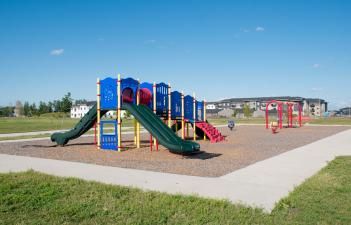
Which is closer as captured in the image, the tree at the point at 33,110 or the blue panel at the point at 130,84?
the blue panel at the point at 130,84

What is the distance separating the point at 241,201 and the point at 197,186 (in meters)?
1.45

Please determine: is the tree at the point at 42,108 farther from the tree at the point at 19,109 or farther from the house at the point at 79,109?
the tree at the point at 19,109

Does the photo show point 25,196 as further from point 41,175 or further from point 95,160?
point 95,160

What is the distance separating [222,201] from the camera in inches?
232

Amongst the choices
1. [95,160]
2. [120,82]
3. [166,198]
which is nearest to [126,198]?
[166,198]

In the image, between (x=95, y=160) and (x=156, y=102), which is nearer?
(x=95, y=160)

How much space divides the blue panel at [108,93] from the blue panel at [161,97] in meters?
2.39

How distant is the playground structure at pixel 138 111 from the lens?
41.8ft

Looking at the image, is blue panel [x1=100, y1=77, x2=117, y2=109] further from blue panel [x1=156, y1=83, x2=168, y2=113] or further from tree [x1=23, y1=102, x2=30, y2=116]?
tree [x1=23, y1=102, x2=30, y2=116]

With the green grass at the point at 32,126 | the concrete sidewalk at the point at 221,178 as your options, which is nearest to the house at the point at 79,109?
the green grass at the point at 32,126

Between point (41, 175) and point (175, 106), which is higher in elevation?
point (175, 106)

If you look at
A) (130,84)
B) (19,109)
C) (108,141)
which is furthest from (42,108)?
(130,84)

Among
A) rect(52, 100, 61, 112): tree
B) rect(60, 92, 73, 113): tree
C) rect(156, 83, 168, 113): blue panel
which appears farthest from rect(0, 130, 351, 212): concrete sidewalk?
rect(52, 100, 61, 112): tree

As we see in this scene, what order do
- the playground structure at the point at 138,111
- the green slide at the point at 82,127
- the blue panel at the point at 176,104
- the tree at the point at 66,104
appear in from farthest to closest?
the tree at the point at 66,104
the blue panel at the point at 176,104
the green slide at the point at 82,127
the playground structure at the point at 138,111
